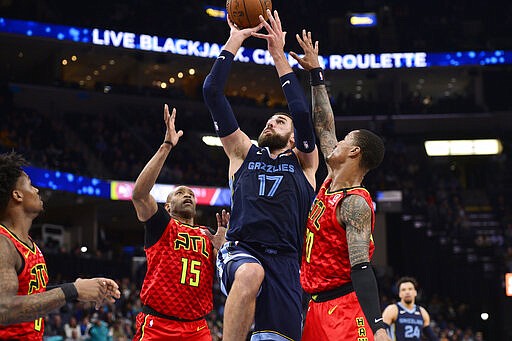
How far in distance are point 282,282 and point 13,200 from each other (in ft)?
6.71

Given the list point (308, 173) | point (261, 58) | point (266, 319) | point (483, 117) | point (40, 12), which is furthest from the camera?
point (483, 117)

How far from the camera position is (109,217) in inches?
1475

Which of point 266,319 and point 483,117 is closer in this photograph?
point 266,319

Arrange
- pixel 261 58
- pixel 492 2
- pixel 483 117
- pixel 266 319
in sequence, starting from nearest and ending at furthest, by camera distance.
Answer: pixel 266 319, pixel 261 58, pixel 483 117, pixel 492 2

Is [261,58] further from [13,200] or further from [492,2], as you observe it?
[13,200]

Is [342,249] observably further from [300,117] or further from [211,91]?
[211,91]

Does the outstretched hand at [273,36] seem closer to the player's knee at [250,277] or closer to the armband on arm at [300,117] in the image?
the armband on arm at [300,117]

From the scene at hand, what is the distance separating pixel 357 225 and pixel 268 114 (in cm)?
3348

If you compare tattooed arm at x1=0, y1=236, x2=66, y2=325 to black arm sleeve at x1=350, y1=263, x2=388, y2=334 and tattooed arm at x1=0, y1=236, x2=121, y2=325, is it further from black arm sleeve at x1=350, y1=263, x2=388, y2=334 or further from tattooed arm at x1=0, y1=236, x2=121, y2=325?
black arm sleeve at x1=350, y1=263, x2=388, y2=334

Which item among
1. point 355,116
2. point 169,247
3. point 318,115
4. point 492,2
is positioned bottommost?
point 169,247

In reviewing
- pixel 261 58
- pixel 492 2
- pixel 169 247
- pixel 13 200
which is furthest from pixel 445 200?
pixel 13 200

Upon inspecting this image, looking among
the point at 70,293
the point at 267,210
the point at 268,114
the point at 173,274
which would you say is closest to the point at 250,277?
the point at 267,210

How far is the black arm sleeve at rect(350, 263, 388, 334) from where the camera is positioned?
5.41 metres

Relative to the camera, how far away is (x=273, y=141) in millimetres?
6656
